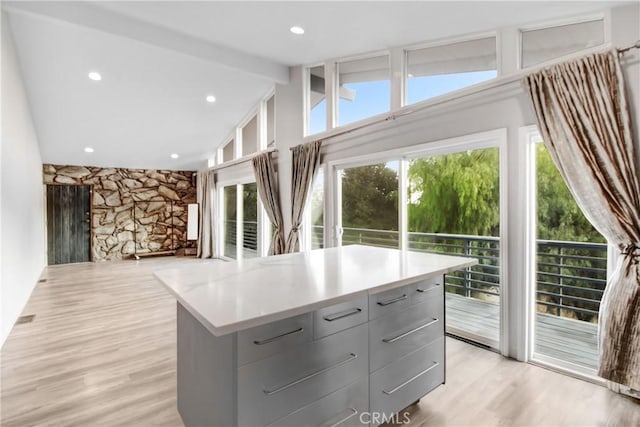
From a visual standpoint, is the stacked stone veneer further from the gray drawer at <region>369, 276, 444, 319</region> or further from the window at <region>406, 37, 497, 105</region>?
the gray drawer at <region>369, 276, 444, 319</region>

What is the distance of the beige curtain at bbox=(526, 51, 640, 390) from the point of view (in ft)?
6.40

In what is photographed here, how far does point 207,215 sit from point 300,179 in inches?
157

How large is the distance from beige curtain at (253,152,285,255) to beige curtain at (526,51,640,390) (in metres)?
3.54

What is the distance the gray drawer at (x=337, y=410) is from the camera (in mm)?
1276

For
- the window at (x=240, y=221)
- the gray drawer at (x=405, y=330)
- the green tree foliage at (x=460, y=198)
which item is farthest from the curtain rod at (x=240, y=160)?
the gray drawer at (x=405, y=330)

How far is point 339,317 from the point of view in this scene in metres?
1.41

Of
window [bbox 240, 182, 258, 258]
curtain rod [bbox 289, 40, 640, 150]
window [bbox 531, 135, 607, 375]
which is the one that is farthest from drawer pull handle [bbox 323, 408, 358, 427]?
window [bbox 240, 182, 258, 258]

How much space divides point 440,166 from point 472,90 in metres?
0.70

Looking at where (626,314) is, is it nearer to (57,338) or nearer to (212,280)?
(212,280)

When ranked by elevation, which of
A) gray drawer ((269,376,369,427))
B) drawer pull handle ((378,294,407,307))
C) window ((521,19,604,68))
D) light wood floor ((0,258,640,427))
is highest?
window ((521,19,604,68))

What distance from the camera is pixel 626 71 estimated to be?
2.03 meters

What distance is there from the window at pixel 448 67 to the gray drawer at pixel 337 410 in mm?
2616

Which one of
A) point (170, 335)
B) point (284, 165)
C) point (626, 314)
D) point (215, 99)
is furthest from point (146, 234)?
point (626, 314)

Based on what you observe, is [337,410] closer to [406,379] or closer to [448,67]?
[406,379]
